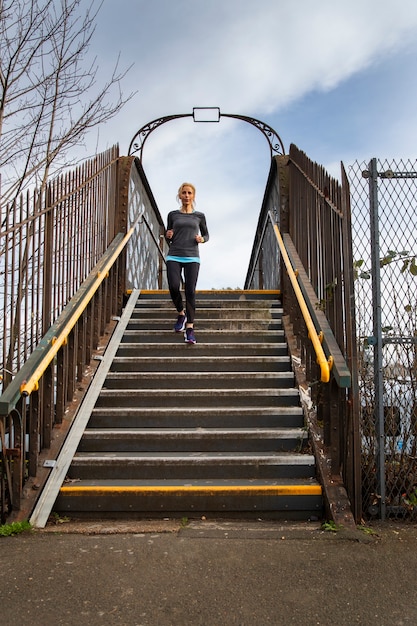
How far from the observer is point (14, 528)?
10.3 feet

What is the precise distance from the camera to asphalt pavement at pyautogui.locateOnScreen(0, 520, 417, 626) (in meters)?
2.21

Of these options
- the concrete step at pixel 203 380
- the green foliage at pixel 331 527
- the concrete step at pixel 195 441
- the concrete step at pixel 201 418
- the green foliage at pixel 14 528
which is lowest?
the green foliage at pixel 14 528

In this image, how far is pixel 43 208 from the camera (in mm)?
3992

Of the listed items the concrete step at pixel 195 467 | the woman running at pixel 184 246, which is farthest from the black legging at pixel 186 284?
the concrete step at pixel 195 467

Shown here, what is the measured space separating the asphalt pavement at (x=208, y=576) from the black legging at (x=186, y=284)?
2.69m

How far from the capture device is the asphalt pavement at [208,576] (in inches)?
86.9

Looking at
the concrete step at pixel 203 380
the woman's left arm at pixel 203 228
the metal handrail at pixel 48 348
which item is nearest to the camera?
the metal handrail at pixel 48 348

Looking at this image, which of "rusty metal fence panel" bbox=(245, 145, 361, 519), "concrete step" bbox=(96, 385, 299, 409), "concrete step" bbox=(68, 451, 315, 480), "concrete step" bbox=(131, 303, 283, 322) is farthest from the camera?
"concrete step" bbox=(131, 303, 283, 322)

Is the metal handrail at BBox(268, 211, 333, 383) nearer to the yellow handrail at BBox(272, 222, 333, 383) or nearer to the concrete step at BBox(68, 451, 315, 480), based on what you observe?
the yellow handrail at BBox(272, 222, 333, 383)

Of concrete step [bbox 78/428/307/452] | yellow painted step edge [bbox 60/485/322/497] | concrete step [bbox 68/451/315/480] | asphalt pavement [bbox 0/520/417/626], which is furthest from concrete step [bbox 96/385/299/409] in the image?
asphalt pavement [bbox 0/520/417/626]

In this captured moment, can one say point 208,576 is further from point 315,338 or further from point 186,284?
point 186,284

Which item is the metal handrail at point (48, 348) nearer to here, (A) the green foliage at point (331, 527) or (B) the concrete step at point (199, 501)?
(B) the concrete step at point (199, 501)

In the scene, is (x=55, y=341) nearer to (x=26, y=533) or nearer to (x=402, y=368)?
(x=26, y=533)

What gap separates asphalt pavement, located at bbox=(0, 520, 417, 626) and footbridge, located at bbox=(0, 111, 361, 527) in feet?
0.94
